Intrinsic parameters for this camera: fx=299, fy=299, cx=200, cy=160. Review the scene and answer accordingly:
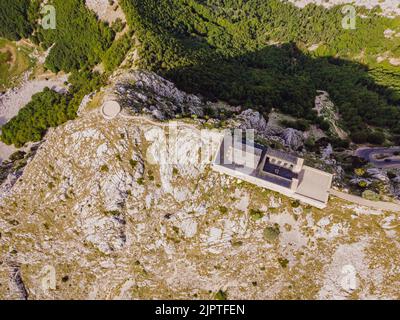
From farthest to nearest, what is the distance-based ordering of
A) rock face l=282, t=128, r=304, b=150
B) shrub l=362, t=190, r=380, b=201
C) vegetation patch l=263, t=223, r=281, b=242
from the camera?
rock face l=282, t=128, r=304, b=150, vegetation patch l=263, t=223, r=281, b=242, shrub l=362, t=190, r=380, b=201

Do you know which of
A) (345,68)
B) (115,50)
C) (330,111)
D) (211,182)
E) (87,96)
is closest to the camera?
(211,182)

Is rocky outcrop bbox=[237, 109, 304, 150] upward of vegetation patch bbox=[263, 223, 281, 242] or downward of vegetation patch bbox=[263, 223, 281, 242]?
upward

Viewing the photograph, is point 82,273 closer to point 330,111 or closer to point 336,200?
point 336,200

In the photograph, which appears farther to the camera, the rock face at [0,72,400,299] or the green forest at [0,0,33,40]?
the green forest at [0,0,33,40]

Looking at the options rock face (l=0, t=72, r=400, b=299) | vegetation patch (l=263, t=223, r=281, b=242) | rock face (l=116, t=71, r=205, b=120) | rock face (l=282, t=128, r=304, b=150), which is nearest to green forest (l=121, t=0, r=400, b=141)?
rock face (l=116, t=71, r=205, b=120)

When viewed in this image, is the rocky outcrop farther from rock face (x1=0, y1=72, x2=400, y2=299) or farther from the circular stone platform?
the circular stone platform
